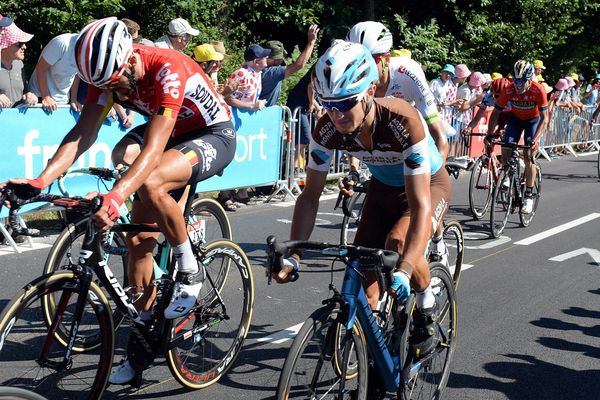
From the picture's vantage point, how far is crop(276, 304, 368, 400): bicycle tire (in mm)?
3545

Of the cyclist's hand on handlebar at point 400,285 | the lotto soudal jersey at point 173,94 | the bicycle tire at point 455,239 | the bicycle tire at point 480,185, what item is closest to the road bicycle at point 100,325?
the lotto soudal jersey at point 173,94

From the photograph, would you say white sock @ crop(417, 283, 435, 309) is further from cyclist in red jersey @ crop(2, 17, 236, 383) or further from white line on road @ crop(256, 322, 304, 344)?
white line on road @ crop(256, 322, 304, 344)

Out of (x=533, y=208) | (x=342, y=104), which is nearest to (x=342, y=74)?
(x=342, y=104)

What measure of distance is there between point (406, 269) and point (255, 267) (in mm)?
4378

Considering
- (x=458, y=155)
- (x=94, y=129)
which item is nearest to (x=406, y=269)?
(x=94, y=129)

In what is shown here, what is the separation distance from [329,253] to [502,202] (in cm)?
745

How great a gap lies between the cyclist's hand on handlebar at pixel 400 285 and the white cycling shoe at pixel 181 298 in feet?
4.54

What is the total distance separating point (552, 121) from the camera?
2095cm

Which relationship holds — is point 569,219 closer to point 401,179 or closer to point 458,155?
point 458,155

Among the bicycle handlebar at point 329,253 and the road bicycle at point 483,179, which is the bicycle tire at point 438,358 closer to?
the bicycle handlebar at point 329,253

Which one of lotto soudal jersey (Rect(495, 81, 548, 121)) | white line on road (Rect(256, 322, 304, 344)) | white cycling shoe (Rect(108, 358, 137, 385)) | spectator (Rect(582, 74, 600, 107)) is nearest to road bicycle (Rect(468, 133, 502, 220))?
lotto soudal jersey (Rect(495, 81, 548, 121))

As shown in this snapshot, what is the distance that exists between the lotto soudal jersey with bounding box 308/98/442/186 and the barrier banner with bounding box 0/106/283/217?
3.54 m

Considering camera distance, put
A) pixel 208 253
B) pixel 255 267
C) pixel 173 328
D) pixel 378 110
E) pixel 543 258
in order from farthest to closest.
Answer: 1. pixel 543 258
2. pixel 255 267
3. pixel 208 253
4. pixel 173 328
5. pixel 378 110

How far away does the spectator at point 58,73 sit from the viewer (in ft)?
30.1
